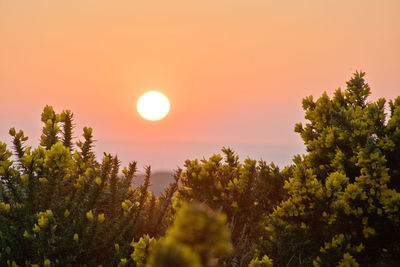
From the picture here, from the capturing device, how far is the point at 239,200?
207 inches

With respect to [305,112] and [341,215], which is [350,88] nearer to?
[305,112]

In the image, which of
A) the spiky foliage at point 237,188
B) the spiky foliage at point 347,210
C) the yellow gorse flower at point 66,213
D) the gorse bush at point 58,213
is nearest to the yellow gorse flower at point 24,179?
the gorse bush at point 58,213

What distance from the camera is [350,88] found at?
6195 mm

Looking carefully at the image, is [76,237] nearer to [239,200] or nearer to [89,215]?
[89,215]

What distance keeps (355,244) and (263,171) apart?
1.72 metres

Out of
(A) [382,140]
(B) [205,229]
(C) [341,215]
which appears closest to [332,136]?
(A) [382,140]

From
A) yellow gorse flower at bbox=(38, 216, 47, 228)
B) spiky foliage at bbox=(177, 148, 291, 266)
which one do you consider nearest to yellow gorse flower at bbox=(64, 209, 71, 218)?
yellow gorse flower at bbox=(38, 216, 47, 228)

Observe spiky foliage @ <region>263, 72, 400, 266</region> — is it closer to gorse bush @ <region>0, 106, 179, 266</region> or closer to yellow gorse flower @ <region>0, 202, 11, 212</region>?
gorse bush @ <region>0, 106, 179, 266</region>

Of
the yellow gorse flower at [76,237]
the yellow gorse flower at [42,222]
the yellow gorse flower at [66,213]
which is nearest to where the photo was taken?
the yellow gorse flower at [42,222]

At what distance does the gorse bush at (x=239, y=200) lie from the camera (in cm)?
376

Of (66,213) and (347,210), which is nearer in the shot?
(66,213)

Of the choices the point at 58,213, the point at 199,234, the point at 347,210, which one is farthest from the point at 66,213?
the point at 199,234

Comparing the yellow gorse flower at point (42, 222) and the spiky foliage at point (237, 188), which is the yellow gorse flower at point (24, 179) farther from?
the spiky foliage at point (237, 188)

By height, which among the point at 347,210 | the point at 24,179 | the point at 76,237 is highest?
the point at 24,179
